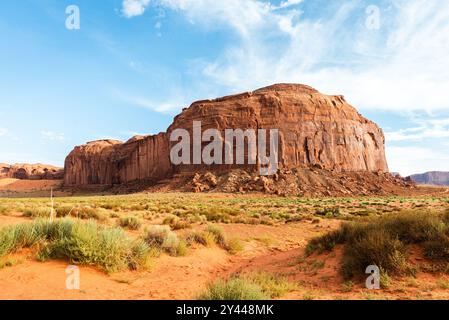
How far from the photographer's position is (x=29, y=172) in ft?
411

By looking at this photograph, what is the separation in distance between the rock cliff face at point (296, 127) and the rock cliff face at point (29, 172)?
6055 centimetres

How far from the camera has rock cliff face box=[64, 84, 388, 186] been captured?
67.0 m

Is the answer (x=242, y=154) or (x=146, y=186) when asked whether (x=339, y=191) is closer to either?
(x=242, y=154)

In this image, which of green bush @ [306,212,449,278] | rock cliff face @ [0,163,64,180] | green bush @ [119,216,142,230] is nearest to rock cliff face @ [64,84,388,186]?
green bush @ [119,216,142,230]

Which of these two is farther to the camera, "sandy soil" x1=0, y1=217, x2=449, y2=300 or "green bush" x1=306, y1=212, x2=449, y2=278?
"green bush" x1=306, y1=212, x2=449, y2=278

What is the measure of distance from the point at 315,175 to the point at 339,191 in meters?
6.53

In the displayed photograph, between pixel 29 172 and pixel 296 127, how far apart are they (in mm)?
111499

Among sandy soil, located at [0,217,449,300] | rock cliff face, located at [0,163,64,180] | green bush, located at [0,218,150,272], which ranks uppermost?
rock cliff face, located at [0,163,64,180]

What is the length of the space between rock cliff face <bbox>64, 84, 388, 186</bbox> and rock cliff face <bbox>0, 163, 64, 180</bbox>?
199 ft

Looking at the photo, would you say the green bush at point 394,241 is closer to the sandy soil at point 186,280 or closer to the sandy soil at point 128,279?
the sandy soil at point 186,280

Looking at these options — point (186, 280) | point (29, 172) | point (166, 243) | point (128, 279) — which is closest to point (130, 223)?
point (166, 243)

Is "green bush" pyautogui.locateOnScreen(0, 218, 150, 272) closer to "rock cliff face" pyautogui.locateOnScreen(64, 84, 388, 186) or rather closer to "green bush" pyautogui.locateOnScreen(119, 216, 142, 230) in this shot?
"green bush" pyautogui.locateOnScreen(119, 216, 142, 230)
